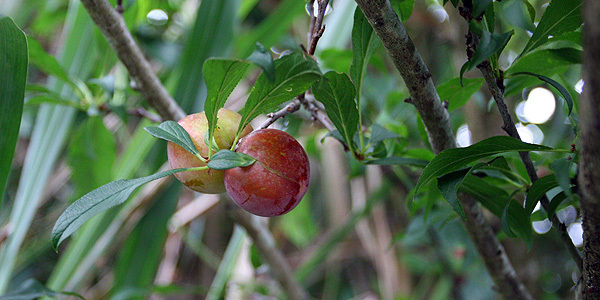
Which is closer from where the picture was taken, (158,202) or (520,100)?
(158,202)

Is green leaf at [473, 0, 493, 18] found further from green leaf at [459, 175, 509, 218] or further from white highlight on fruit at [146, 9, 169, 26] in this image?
white highlight on fruit at [146, 9, 169, 26]

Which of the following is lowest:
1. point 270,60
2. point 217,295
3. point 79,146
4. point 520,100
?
point 217,295

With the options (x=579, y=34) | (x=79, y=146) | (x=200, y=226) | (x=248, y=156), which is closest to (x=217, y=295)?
(x=79, y=146)

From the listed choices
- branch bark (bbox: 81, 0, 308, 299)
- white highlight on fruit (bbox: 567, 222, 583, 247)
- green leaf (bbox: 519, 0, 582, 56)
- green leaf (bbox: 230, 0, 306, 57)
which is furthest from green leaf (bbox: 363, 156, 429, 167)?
white highlight on fruit (bbox: 567, 222, 583, 247)

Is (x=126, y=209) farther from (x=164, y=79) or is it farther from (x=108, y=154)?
(x=164, y=79)

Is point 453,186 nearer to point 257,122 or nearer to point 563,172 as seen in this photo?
point 563,172

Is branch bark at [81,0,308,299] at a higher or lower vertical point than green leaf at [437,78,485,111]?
higher

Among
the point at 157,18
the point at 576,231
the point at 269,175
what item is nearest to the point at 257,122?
the point at 157,18
